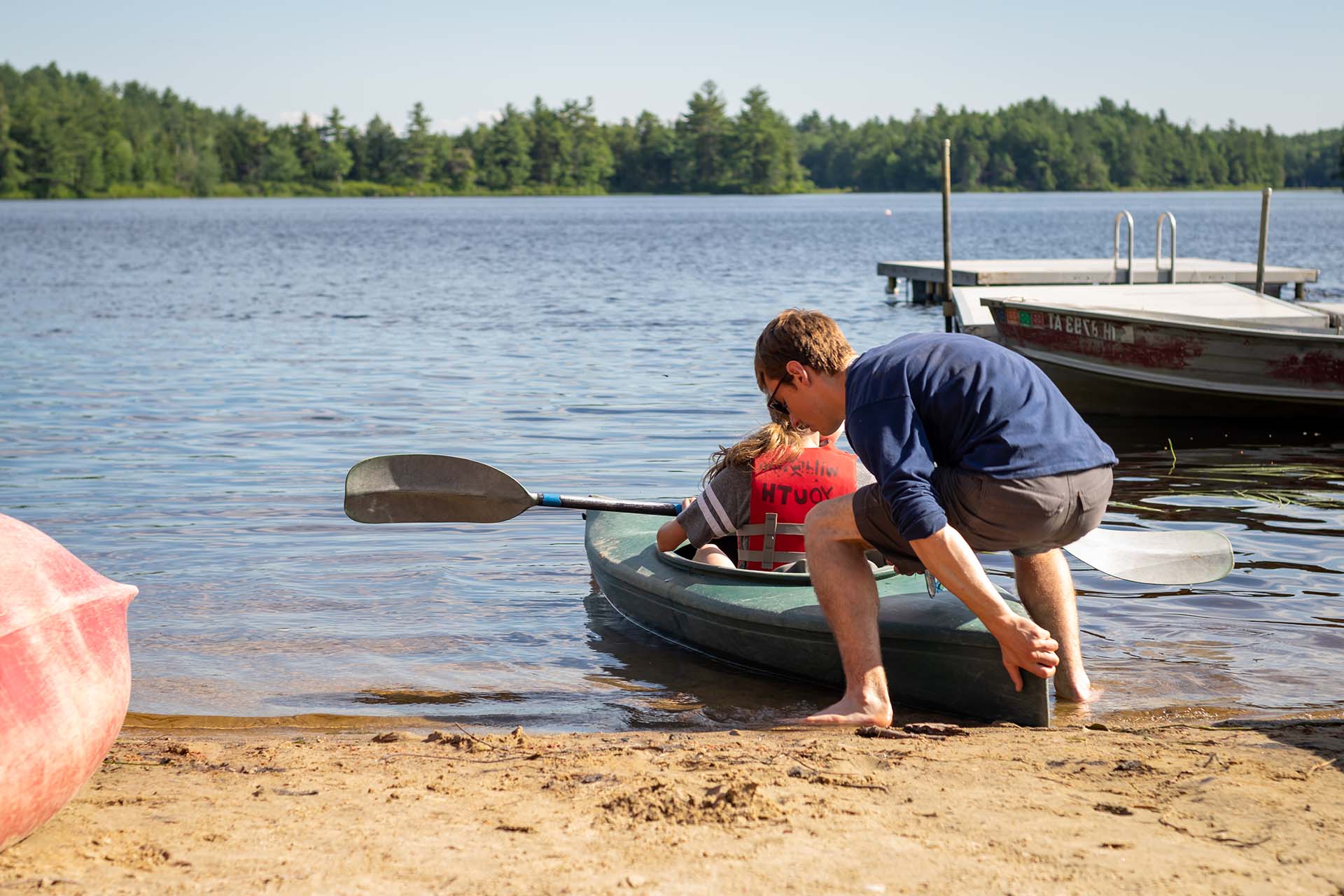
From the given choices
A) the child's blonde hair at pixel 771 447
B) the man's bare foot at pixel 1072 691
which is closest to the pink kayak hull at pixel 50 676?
the child's blonde hair at pixel 771 447

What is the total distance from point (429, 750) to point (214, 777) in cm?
63

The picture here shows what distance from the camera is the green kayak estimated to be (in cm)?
416

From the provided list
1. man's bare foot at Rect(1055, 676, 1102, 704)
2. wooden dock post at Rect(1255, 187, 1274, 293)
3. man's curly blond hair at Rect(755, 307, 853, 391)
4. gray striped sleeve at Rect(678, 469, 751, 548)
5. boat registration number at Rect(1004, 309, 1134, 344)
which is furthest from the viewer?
wooden dock post at Rect(1255, 187, 1274, 293)

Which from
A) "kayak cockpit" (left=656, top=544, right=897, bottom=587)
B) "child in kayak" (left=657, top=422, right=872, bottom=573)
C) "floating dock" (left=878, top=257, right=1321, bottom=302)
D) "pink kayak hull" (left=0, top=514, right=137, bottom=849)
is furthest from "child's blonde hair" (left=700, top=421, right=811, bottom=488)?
"floating dock" (left=878, top=257, right=1321, bottom=302)

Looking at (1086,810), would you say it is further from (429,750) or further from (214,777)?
(214,777)

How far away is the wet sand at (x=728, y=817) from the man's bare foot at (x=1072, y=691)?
50 centimetres

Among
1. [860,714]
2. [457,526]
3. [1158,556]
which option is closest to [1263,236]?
[457,526]

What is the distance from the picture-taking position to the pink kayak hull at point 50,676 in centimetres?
285

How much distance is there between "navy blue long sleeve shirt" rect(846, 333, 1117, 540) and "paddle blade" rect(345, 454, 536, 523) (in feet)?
8.50

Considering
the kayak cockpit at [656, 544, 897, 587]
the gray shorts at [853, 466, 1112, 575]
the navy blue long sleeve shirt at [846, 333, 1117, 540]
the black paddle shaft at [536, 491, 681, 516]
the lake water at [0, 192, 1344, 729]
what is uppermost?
the navy blue long sleeve shirt at [846, 333, 1117, 540]

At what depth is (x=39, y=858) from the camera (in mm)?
2922

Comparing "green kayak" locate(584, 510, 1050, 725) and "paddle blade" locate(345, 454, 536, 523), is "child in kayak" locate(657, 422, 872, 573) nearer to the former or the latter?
"green kayak" locate(584, 510, 1050, 725)

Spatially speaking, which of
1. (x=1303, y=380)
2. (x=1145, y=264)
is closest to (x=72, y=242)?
(x=1145, y=264)

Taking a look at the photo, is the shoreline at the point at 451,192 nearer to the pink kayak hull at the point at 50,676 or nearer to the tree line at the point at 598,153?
the tree line at the point at 598,153
